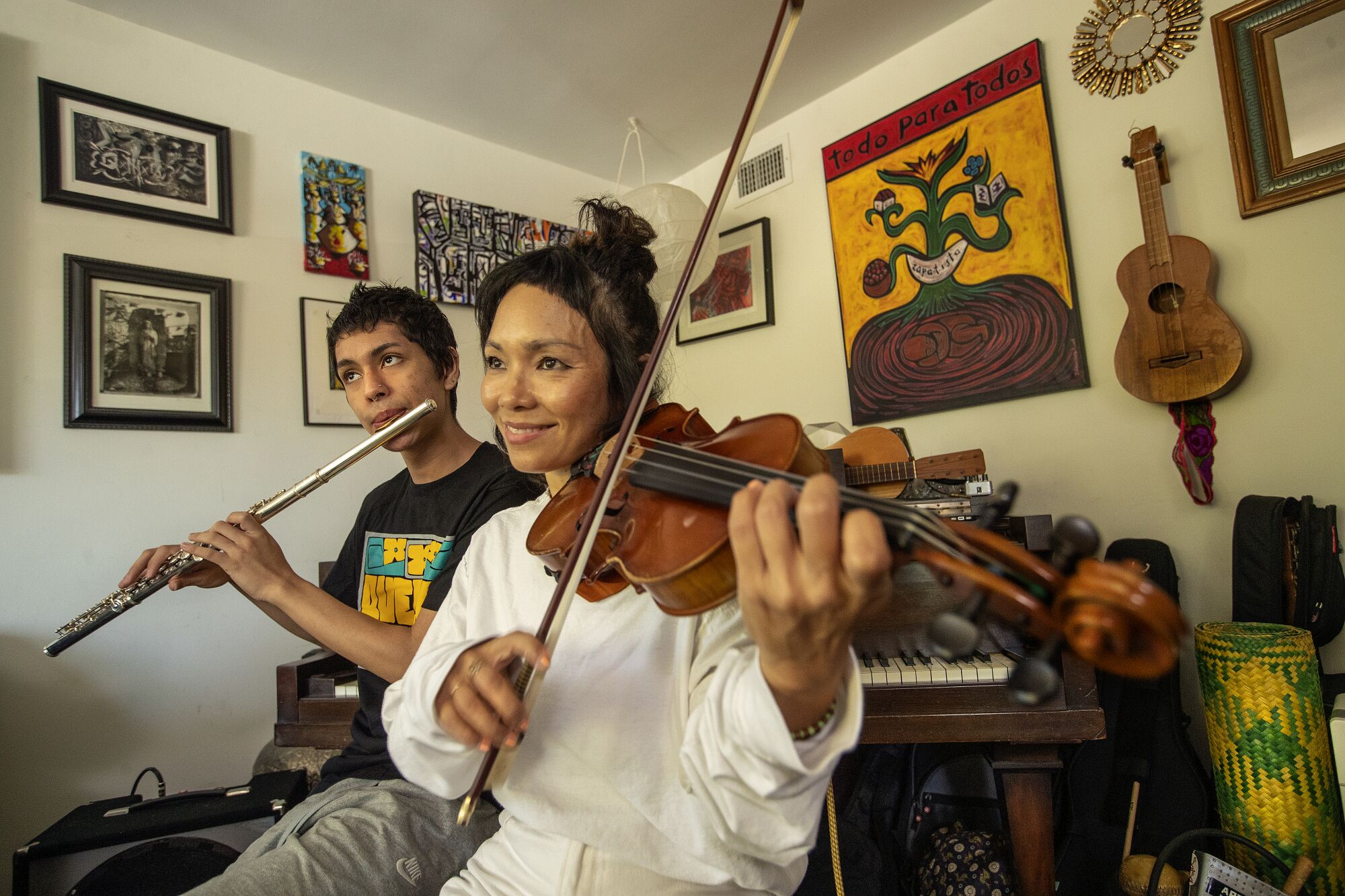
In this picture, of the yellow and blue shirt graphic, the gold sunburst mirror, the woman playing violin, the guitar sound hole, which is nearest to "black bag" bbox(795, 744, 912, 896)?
the woman playing violin

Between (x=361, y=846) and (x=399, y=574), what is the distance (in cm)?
55

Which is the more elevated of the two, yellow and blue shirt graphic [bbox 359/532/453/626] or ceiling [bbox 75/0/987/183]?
ceiling [bbox 75/0/987/183]

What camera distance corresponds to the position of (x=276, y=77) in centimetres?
271

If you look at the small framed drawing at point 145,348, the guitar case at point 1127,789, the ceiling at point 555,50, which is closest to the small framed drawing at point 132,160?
the small framed drawing at point 145,348

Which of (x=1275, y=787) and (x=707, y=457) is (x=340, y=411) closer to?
(x=707, y=457)

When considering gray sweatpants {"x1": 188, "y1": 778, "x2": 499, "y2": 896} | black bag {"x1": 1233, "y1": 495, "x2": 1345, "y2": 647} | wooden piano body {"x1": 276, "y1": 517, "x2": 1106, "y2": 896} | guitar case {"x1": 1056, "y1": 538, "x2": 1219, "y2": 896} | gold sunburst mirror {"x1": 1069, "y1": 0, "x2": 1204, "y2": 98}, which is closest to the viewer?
gray sweatpants {"x1": 188, "y1": 778, "x2": 499, "y2": 896}

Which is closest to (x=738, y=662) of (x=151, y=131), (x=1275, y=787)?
(x=1275, y=787)

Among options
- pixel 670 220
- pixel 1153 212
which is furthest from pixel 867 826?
pixel 670 220

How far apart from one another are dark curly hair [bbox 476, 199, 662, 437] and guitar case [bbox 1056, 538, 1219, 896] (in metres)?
1.40

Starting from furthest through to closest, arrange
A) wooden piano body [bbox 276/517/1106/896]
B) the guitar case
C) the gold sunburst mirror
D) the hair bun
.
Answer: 1. the gold sunburst mirror
2. the guitar case
3. wooden piano body [bbox 276/517/1106/896]
4. the hair bun

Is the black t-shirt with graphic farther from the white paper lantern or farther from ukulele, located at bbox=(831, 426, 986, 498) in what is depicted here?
the white paper lantern

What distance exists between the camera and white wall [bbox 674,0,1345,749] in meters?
1.82

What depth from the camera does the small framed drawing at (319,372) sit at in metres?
2.66

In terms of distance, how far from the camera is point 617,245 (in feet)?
3.85
